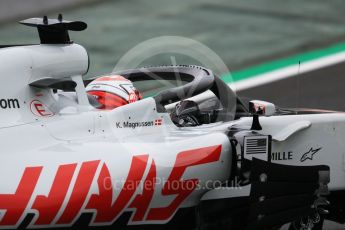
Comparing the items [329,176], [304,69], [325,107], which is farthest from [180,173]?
[304,69]

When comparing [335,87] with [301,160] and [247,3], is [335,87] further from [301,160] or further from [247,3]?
[301,160]

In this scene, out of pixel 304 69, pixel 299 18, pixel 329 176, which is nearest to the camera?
pixel 329 176

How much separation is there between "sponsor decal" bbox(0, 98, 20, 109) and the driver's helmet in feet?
2.61

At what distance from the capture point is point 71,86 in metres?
5.56

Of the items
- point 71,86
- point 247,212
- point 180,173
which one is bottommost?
point 247,212

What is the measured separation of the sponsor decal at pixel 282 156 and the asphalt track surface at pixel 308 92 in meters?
3.93

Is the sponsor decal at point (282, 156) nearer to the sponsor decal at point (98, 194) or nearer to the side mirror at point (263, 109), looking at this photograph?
the side mirror at point (263, 109)

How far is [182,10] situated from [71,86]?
27.6 feet

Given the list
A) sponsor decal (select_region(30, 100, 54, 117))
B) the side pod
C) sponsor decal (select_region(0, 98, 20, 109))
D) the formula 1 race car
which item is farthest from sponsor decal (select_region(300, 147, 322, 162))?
sponsor decal (select_region(0, 98, 20, 109))

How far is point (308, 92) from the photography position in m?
10.7

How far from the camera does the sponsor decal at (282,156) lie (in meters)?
6.21

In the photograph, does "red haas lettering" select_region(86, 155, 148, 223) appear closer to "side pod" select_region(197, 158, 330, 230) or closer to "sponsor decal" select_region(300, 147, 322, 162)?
"side pod" select_region(197, 158, 330, 230)

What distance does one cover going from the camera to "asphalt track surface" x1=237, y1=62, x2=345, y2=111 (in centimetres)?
1040

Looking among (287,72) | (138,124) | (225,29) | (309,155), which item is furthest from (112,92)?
(225,29)
